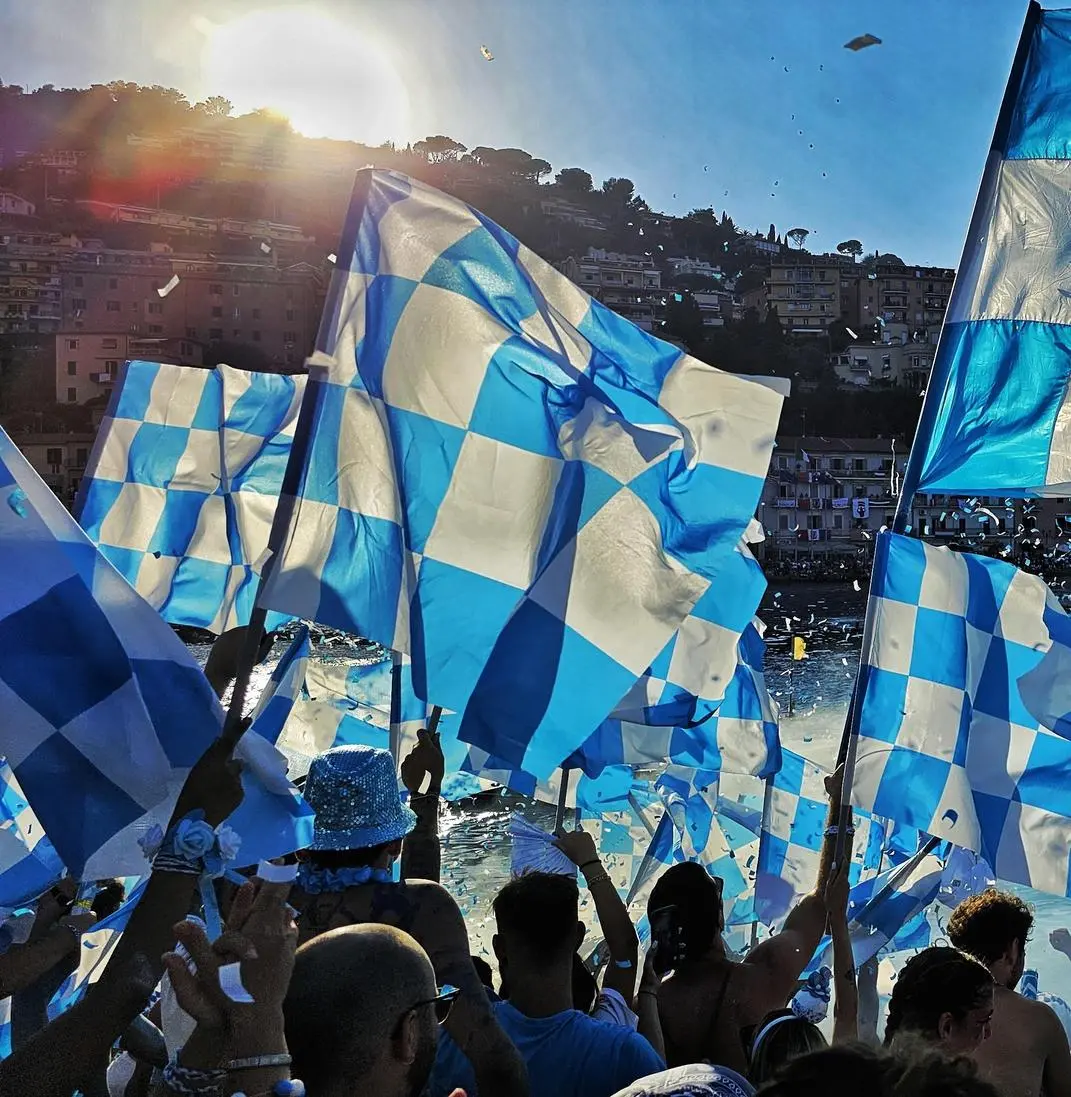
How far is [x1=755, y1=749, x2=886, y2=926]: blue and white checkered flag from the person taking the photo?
5.52m

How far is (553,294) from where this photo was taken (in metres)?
4.18

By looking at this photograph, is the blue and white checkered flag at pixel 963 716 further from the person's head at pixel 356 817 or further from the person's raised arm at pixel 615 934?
the person's head at pixel 356 817

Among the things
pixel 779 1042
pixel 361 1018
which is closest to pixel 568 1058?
pixel 779 1042

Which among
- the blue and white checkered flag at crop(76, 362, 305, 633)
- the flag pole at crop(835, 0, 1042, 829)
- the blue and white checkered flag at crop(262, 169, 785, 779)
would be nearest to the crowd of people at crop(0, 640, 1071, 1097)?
the blue and white checkered flag at crop(262, 169, 785, 779)

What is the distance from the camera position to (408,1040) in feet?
5.46

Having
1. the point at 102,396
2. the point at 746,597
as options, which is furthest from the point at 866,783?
the point at 102,396

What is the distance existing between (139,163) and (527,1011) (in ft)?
425

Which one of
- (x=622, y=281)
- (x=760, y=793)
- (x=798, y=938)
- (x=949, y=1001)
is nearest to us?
(x=949, y=1001)

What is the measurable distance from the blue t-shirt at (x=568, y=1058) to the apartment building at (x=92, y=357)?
7279 cm

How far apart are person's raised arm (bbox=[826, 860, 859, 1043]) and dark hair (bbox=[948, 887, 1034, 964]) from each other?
0.33 metres

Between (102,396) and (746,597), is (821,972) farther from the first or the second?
(102,396)

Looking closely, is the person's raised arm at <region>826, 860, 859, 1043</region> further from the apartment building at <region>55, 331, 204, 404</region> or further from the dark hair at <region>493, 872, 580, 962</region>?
the apartment building at <region>55, 331, 204, 404</region>

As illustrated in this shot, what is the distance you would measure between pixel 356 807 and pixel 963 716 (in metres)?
2.32

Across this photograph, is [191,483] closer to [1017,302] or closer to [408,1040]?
[1017,302]
